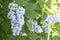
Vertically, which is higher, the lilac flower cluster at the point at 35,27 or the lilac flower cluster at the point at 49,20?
the lilac flower cluster at the point at 49,20

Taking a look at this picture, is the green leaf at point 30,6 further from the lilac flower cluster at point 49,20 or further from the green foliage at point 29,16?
the lilac flower cluster at point 49,20

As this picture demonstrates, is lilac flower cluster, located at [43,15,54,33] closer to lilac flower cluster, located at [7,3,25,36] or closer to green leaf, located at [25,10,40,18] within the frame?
green leaf, located at [25,10,40,18]

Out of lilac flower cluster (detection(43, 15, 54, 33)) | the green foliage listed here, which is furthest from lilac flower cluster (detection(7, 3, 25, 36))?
lilac flower cluster (detection(43, 15, 54, 33))

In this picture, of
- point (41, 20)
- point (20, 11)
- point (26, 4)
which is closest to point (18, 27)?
point (20, 11)

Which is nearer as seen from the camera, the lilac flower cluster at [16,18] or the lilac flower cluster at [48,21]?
the lilac flower cluster at [16,18]

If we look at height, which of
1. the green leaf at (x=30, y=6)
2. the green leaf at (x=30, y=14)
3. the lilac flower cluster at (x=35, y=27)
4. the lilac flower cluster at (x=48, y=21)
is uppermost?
the green leaf at (x=30, y=6)

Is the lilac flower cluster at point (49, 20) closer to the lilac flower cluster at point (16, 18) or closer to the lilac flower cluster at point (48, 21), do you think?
the lilac flower cluster at point (48, 21)

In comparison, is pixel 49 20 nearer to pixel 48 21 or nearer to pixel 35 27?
pixel 48 21

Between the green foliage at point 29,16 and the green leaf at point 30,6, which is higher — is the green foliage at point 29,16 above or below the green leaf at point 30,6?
below

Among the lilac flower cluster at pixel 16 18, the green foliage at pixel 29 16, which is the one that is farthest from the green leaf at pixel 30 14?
the lilac flower cluster at pixel 16 18
